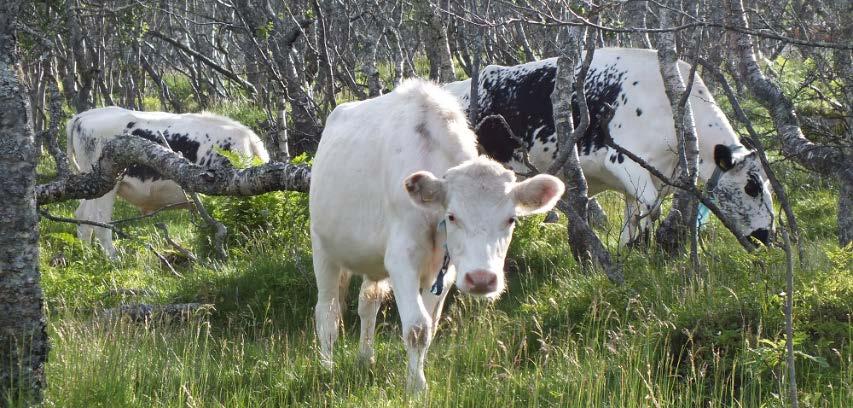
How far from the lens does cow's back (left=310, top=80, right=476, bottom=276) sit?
5809 millimetres

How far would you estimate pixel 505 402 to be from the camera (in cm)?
468

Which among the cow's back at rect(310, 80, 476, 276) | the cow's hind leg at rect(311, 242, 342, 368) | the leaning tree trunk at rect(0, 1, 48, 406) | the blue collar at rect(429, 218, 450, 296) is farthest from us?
the cow's hind leg at rect(311, 242, 342, 368)

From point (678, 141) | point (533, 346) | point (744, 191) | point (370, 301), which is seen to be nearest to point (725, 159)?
point (744, 191)

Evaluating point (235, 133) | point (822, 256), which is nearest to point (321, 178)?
point (822, 256)

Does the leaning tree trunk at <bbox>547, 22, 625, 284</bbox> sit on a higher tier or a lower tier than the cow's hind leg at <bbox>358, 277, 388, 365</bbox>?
higher

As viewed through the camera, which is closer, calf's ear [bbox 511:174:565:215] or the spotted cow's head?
calf's ear [bbox 511:174:565:215]

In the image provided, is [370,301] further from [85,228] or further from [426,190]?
[85,228]

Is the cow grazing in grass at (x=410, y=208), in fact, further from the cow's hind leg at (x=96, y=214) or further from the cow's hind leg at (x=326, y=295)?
the cow's hind leg at (x=96, y=214)

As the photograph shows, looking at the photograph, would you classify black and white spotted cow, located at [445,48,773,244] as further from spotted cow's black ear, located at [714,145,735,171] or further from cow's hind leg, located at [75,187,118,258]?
cow's hind leg, located at [75,187,118,258]

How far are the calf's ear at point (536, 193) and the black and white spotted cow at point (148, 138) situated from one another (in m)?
7.08

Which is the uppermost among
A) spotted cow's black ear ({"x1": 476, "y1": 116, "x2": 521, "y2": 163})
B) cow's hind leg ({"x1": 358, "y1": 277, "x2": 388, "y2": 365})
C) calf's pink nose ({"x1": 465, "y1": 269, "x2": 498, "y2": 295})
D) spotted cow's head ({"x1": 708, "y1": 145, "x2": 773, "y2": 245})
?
spotted cow's black ear ({"x1": 476, "y1": 116, "x2": 521, "y2": 163})

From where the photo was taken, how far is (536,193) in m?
5.35

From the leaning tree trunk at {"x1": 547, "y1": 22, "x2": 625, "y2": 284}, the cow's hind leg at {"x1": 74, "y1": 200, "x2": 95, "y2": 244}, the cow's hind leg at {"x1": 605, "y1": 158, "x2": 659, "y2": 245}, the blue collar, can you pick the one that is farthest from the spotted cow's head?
the cow's hind leg at {"x1": 74, "y1": 200, "x2": 95, "y2": 244}

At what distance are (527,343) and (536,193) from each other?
4.47 feet
